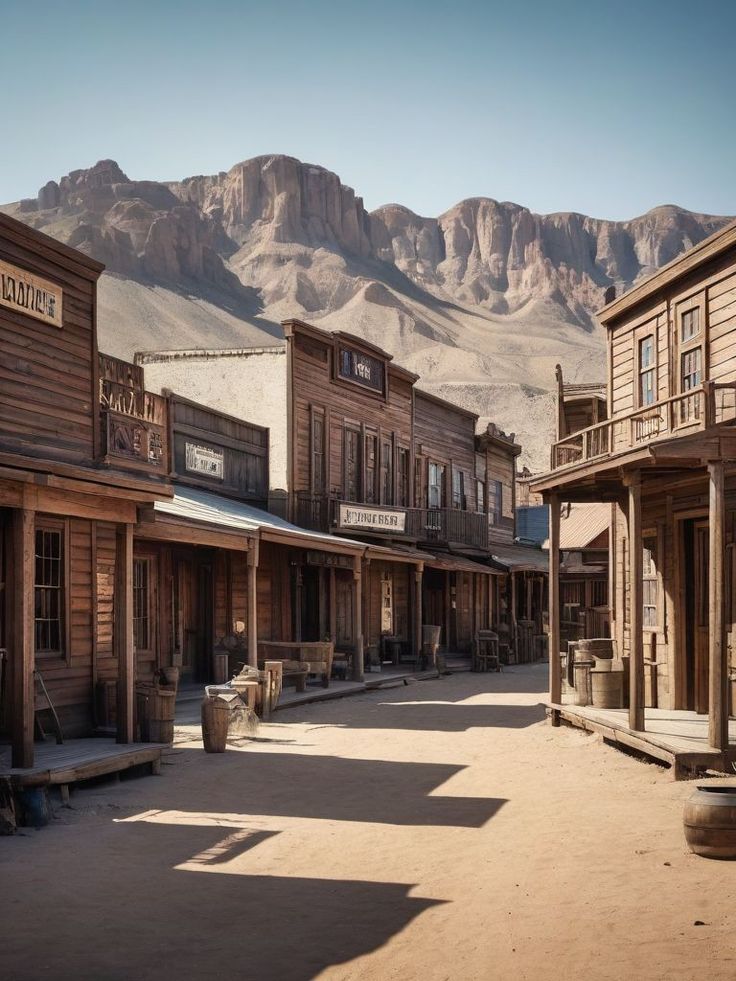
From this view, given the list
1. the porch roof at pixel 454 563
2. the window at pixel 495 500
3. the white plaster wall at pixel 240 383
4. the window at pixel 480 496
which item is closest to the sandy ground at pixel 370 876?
the white plaster wall at pixel 240 383

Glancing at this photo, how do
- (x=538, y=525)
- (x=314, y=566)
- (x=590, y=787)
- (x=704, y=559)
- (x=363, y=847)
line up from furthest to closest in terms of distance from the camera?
(x=538, y=525), (x=314, y=566), (x=704, y=559), (x=590, y=787), (x=363, y=847)

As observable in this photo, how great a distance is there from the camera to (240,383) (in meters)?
27.3

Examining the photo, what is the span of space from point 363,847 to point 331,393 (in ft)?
66.1

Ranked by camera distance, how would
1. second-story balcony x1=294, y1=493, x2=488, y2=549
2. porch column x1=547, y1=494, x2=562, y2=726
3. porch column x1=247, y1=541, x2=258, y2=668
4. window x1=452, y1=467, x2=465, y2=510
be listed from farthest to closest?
window x1=452, y1=467, x2=465, y2=510
second-story balcony x1=294, y1=493, x2=488, y2=549
porch column x1=247, y1=541, x2=258, y2=668
porch column x1=547, y1=494, x2=562, y2=726

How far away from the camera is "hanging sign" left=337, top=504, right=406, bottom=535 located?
88.4 ft

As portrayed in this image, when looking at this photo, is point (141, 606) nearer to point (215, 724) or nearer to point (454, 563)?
point (215, 724)

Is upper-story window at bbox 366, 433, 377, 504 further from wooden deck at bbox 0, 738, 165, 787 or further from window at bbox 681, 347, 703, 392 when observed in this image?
wooden deck at bbox 0, 738, 165, 787

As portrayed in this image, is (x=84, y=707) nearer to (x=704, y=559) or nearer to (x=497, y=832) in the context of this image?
(x=497, y=832)

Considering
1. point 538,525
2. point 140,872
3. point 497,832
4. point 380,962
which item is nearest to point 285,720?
point 497,832

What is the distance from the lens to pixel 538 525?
2302 inches

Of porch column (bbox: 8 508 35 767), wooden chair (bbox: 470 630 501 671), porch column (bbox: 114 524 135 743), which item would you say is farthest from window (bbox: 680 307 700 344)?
wooden chair (bbox: 470 630 501 671)

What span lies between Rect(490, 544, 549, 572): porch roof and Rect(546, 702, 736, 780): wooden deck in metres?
17.7

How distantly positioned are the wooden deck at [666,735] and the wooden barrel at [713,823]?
10.9 ft

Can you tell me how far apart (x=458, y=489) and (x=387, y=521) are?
8847mm
